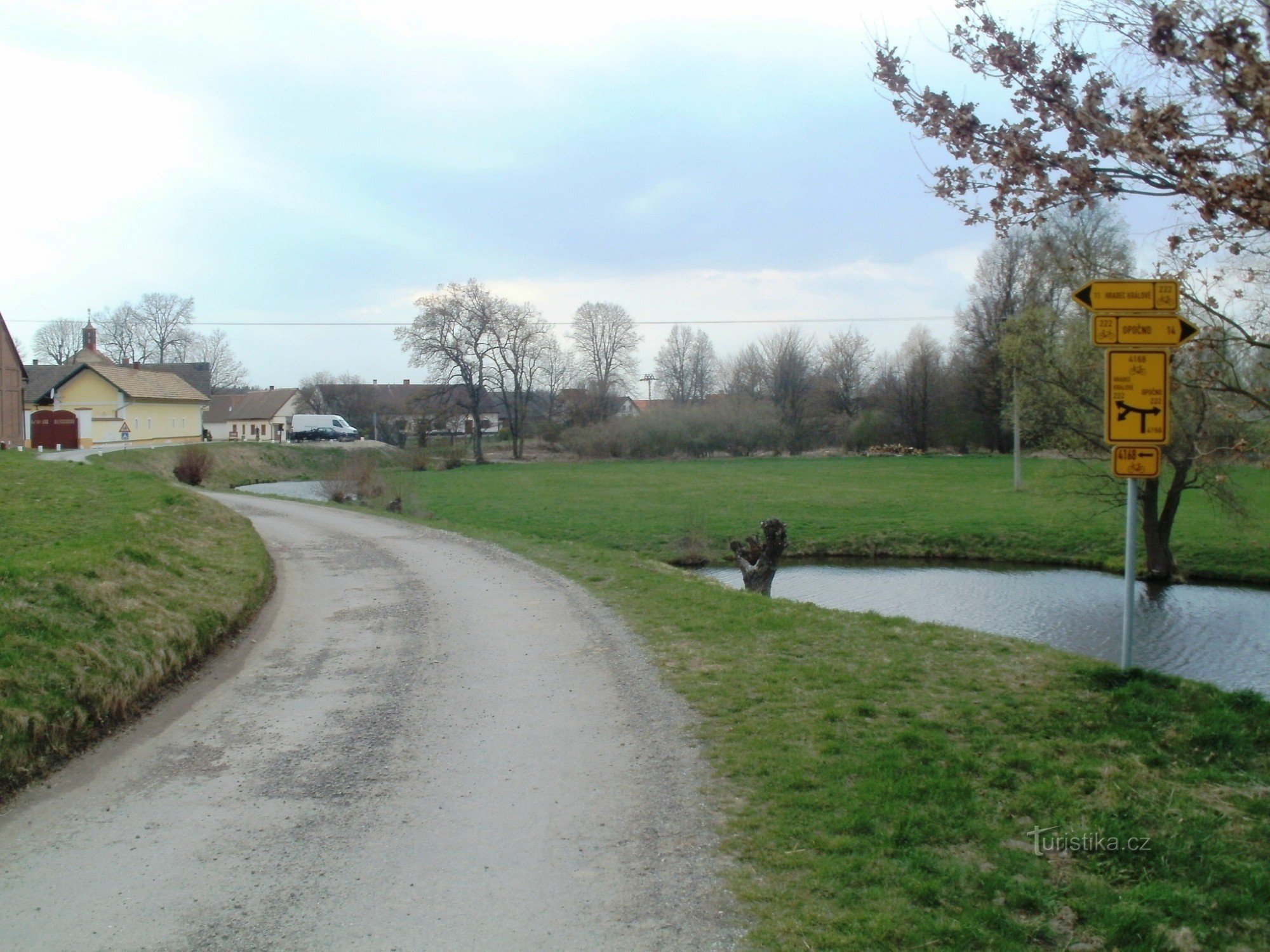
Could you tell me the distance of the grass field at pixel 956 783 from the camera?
4020mm

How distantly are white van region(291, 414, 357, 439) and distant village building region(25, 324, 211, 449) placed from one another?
51.4ft

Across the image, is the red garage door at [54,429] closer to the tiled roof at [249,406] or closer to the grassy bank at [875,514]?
the grassy bank at [875,514]

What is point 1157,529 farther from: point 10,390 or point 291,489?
point 10,390

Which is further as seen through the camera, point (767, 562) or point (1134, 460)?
point (767, 562)

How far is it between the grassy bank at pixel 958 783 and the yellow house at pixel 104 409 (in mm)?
42450

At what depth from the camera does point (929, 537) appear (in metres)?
27.8

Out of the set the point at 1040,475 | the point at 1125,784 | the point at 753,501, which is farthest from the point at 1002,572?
the point at 1125,784

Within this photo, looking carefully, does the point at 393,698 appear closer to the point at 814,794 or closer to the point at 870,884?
the point at 814,794

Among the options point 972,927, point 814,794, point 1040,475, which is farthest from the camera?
point 1040,475

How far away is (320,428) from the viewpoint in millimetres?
75062

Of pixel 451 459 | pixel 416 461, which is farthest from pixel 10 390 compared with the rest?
pixel 451 459

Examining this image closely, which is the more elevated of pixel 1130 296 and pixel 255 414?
pixel 255 414

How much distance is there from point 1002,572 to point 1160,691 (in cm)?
1759

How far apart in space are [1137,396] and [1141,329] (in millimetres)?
510
